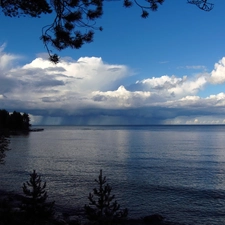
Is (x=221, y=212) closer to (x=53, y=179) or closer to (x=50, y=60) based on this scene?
(x=50, y=60)

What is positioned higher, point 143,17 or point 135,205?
point 143,17

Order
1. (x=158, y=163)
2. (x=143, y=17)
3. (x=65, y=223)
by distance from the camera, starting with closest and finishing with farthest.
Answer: (x=143, y=17), (x=65, y=223), (x=158, y=163)

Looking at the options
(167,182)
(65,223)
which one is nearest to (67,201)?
(65,223)

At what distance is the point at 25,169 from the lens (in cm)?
4925

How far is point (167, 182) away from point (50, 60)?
30.7 metres

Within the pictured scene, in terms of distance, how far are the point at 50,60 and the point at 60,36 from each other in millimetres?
1215

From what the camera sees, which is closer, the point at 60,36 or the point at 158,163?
the point at 60,36

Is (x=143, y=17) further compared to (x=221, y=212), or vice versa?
(x=221, y=212)

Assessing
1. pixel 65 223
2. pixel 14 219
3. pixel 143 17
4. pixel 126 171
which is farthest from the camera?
pixel 126 171

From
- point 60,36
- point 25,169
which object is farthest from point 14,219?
point 25,169

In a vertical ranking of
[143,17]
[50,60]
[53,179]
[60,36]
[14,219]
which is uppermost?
[143,17]

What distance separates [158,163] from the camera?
56.2 m

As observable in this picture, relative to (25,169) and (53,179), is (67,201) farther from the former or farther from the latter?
(25,169)

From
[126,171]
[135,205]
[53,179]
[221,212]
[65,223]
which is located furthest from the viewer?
[126,171]
